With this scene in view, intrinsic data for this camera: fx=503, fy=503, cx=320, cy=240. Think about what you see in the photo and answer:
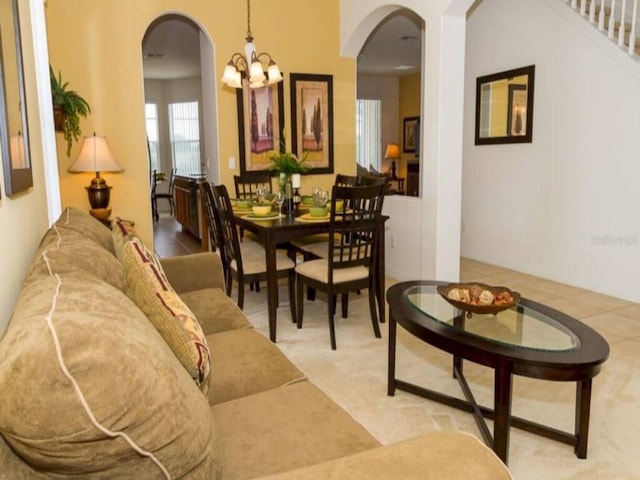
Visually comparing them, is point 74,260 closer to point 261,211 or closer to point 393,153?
point 261,211

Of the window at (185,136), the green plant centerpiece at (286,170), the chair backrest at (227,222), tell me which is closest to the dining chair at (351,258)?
the chair backrest at (227,222)

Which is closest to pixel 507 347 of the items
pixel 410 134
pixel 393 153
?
pixel 393 153

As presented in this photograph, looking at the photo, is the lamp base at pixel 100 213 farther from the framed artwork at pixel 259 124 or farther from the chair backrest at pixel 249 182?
the framed artwork at pixel 259 124

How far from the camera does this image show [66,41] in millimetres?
4375

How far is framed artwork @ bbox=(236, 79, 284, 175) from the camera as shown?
16.7 feet

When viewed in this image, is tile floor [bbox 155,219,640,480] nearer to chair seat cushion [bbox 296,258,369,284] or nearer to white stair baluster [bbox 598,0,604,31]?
chair seat cushion [bbox 296,258,369,284]

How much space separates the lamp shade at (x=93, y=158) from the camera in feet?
14.1

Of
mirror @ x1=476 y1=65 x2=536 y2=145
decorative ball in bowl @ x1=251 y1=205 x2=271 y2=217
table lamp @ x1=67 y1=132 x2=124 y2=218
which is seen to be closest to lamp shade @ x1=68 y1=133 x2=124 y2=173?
table lamp @ x1=67 y1=132 x2=124 y2=218

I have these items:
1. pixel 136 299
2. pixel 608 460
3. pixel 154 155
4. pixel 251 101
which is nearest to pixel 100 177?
pixel 251 101

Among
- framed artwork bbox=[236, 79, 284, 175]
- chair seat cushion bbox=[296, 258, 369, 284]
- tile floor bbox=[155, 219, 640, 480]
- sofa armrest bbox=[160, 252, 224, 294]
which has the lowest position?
tile floor bbox=[155, 219, 640, 480]

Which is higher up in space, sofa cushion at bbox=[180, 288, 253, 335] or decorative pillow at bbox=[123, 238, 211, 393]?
decorative pillow at bbox=[123, 238, 211, 393]

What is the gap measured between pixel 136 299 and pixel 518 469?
5.29ft

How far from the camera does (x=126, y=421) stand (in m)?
0.84

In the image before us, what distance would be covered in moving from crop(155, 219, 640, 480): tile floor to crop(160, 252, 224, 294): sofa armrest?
76 cm
